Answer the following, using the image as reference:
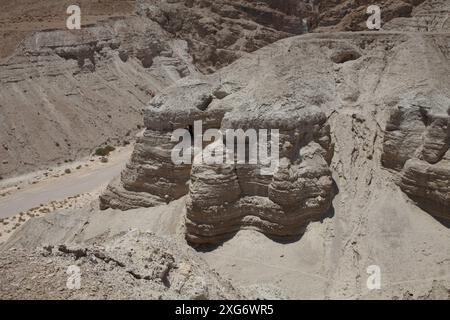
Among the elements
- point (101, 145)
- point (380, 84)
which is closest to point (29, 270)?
point (380, 84)

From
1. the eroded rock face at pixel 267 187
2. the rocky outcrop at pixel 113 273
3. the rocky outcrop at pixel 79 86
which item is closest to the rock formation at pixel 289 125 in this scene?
the eroded rock face at pixel 267 187

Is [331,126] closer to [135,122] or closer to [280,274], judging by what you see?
[280,274]

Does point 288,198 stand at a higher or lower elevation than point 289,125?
lower
